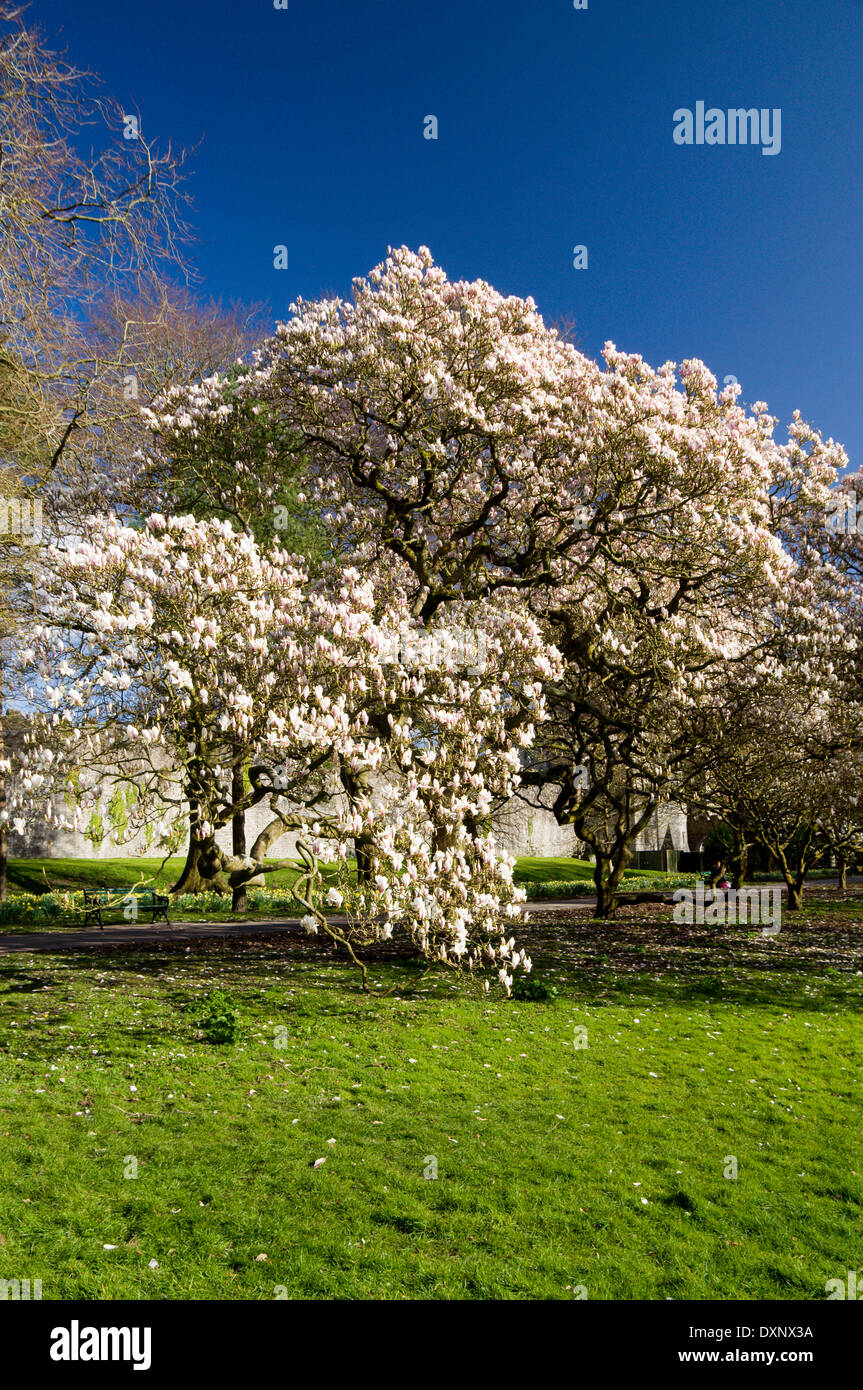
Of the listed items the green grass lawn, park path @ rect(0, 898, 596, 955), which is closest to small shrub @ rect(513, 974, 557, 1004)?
the green grass lawn

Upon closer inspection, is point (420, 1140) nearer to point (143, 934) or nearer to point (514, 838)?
point (143, 934)

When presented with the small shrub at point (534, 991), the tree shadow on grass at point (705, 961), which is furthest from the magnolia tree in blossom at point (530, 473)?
the small shrub at point (534, 991)

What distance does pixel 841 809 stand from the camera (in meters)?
23.3

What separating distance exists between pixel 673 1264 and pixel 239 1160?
146 inches

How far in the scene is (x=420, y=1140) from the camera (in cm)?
786

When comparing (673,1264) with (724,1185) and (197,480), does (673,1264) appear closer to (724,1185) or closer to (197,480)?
(724,1185)


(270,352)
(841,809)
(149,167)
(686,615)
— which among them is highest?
(149,167)

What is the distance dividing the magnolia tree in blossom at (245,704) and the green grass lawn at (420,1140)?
1.93 m

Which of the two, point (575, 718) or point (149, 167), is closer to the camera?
point (149, 167)

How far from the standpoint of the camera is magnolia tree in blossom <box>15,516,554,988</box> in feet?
27.4

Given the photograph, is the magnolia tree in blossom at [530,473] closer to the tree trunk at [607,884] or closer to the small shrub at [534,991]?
the small shrub at [534,991]

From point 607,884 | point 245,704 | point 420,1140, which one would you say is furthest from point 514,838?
point 245,704

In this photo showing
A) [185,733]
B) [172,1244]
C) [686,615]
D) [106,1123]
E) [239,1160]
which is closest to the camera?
[172,1244]
